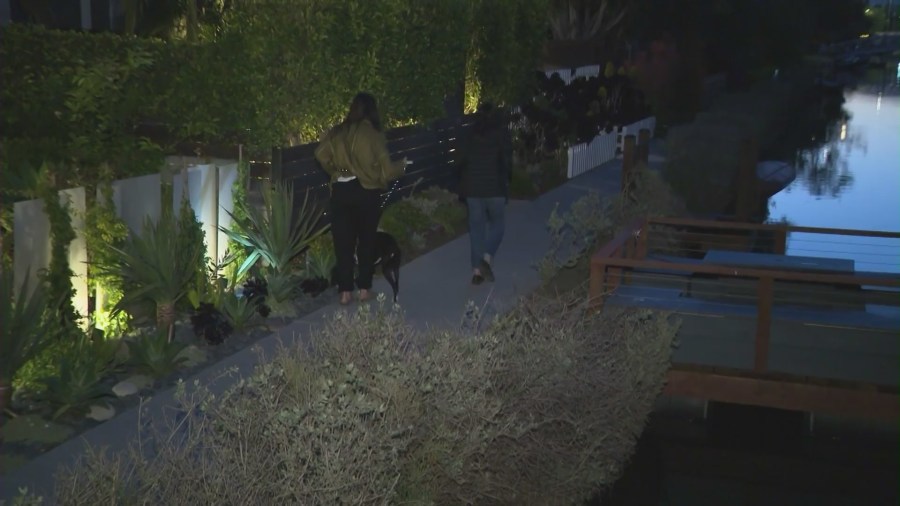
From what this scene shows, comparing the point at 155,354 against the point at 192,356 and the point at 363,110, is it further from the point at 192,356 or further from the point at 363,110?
the point at 363,110

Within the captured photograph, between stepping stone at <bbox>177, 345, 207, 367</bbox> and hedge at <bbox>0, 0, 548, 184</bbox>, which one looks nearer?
stepping stone at <bbox>177, 345, 207, 367</bbox>

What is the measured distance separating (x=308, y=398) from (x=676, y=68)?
32913 mm

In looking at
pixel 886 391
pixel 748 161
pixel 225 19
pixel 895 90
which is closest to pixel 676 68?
pixel 748 161

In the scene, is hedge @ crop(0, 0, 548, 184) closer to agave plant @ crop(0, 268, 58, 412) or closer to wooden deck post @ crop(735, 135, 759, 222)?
agave plant @ crop(0, 268, 58, 412)

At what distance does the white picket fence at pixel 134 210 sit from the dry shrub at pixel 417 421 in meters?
1.84

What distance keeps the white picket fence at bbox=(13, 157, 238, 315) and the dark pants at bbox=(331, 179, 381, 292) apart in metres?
0.97

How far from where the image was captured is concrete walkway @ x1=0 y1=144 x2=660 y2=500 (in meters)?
6.08

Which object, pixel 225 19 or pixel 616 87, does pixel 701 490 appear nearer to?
pixel 225 19

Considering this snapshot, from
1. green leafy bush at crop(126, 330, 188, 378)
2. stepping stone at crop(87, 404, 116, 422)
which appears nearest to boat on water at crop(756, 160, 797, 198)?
green leafy bush at crop(126, 330, 188, 378)

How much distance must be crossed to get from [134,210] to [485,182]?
3.36 m

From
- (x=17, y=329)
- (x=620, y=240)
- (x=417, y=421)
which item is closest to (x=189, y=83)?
(x=620, y=240)

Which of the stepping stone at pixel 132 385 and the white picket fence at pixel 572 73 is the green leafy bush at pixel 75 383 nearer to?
the stepping stone at pixel 132 385

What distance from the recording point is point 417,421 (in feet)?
17.1

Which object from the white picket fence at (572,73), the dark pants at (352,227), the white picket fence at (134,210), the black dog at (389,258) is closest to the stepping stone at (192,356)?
the white picket fence at (134,210)
